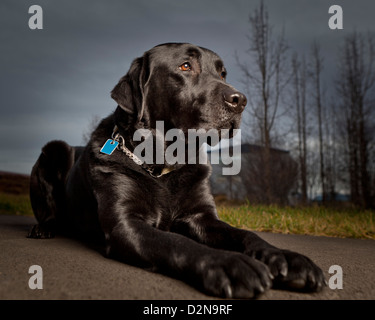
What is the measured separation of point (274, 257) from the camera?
5.68ft

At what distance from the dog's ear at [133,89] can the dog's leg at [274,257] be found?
1.16 metres

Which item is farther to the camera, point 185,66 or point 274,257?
point 185,66

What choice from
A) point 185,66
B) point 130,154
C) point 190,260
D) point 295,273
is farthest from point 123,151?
point 295,273

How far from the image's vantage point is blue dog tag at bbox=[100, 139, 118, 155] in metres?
2.69

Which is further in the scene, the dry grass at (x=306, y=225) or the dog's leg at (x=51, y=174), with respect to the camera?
the dry grass at (x=306, y=225)

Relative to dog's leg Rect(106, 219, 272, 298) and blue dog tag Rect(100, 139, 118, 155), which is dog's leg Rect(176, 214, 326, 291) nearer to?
dog's leg Rect(106, 219, 272, 298)

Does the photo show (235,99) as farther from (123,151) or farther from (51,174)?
(51,174)

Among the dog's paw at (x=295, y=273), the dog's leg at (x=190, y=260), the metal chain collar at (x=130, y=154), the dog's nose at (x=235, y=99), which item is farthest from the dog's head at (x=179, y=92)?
the dog's paw at (x=295, y=273)

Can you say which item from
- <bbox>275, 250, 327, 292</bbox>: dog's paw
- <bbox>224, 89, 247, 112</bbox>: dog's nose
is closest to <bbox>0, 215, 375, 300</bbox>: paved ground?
<bbox>275, 250, 327, 292</bbox>: dog's paw

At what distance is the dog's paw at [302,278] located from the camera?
1.65 meters

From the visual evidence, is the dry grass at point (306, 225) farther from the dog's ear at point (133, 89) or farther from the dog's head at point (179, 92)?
the dog's ear at point (133, 89)

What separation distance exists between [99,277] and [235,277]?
0.75m

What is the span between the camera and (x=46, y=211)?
3852mm
